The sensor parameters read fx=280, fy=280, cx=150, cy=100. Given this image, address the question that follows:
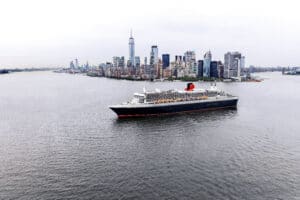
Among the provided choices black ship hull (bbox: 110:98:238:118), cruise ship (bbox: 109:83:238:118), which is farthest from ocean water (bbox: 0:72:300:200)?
cruise ship (bbox: 109:83:238:118)

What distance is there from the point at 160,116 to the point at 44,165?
102ft

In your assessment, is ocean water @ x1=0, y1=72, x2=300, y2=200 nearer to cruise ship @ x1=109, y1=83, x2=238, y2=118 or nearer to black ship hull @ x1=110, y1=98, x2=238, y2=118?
black ship hull @ x1=110, y1=98, x2=238, y2=118

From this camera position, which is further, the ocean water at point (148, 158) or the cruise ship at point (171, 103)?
the cruise ship at point (171, 103)

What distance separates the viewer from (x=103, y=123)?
1944 inches

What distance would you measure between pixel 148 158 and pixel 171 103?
2851 centimetres

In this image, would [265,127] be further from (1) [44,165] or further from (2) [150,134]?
(1) [44,165]

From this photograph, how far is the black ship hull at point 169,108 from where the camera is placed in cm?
5428

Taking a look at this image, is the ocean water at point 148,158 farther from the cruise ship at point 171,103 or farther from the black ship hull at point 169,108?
the cruise ship at point 171,103

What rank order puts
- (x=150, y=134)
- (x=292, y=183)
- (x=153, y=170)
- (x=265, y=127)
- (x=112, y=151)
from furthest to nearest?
1. (x=265, y=127)
2. (x=150, y=134)
3. (x=112, y=151)
4. (x=153, y=170)
5. (x=292, y=183)

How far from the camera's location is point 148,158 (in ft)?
105

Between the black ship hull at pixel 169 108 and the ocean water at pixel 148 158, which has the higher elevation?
the black ship hull at pixel 169 108

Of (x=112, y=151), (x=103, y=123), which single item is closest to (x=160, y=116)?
(x=103, y=123)

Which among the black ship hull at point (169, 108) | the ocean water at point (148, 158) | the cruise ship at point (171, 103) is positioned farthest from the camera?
the cruise ship at point (171, 103)

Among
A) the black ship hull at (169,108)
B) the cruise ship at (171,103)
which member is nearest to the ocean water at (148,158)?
the black ship hull at (169,108)
